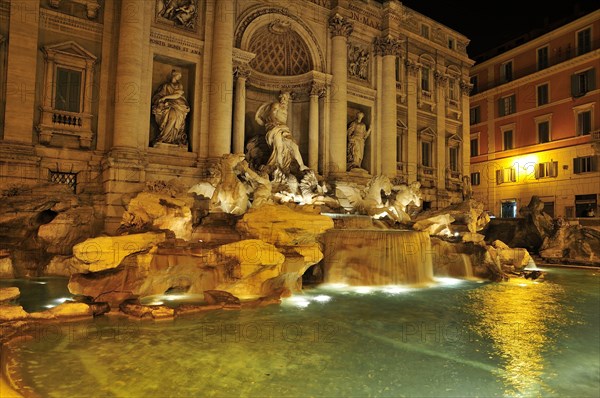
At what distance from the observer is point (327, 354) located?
4.54 metres

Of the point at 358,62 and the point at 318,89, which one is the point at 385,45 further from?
the point at 318,89

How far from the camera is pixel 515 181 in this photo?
26891 mm

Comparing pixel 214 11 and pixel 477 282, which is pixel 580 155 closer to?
pixel 477 282

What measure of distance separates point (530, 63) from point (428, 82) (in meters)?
9.92

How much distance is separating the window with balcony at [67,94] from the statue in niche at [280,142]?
560cm

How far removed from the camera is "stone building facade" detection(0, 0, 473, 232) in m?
11.1

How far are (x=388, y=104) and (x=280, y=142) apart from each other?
6508 millimetres

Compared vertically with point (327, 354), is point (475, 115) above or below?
above

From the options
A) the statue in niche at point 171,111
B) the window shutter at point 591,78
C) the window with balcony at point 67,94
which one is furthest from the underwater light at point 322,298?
the window shutter at point 591,78

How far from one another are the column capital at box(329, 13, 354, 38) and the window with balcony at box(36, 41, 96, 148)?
Result: 29.7ft

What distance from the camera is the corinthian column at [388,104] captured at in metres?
18.2

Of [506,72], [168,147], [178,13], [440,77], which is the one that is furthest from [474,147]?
[168,147]

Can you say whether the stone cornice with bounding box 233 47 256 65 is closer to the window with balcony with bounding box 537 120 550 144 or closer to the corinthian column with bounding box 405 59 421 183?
the corinthian column with bounding box 405 59 421 183

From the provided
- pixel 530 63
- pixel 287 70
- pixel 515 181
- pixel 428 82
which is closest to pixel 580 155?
pixel 515 181
